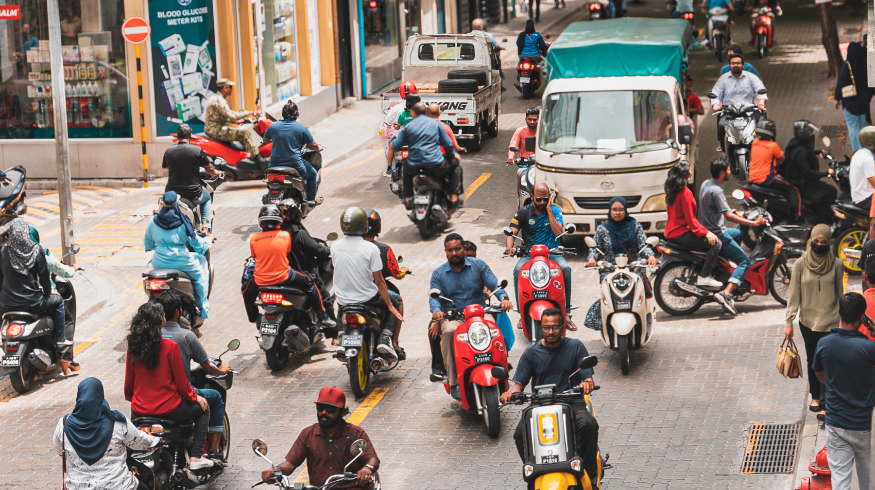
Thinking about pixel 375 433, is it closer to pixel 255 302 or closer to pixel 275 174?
pixel 255 302

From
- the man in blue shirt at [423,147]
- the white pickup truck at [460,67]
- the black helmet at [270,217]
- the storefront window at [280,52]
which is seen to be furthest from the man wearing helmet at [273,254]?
the storefront window at [280,52]

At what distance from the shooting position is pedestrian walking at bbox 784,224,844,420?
364 inches

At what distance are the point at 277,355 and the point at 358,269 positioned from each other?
1.53 meters

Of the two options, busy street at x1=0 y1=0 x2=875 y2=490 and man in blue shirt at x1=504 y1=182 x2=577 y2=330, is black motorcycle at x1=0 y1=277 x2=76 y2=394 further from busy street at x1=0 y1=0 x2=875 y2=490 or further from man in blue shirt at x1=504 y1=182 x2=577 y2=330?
man in blue shirt at x1=504 y1=182 x2=577 y2=330

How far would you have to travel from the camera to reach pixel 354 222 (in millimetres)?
10727


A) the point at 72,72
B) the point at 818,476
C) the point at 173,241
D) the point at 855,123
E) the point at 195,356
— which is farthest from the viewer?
the point at 72,72

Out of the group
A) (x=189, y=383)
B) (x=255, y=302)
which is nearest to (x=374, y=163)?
(x=255, y=302)

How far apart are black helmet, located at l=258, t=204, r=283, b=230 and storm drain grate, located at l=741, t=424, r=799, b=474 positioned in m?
4.94

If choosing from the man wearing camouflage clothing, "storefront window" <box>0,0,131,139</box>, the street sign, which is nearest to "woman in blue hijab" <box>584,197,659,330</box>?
the street sign

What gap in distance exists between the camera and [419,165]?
16.2 m

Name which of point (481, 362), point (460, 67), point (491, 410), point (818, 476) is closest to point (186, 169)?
point (481, 362)

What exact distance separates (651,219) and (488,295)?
503 cm

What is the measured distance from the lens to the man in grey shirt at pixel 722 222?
41.7 ft

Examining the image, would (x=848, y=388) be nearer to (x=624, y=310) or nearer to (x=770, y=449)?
(x=770, y=449)
